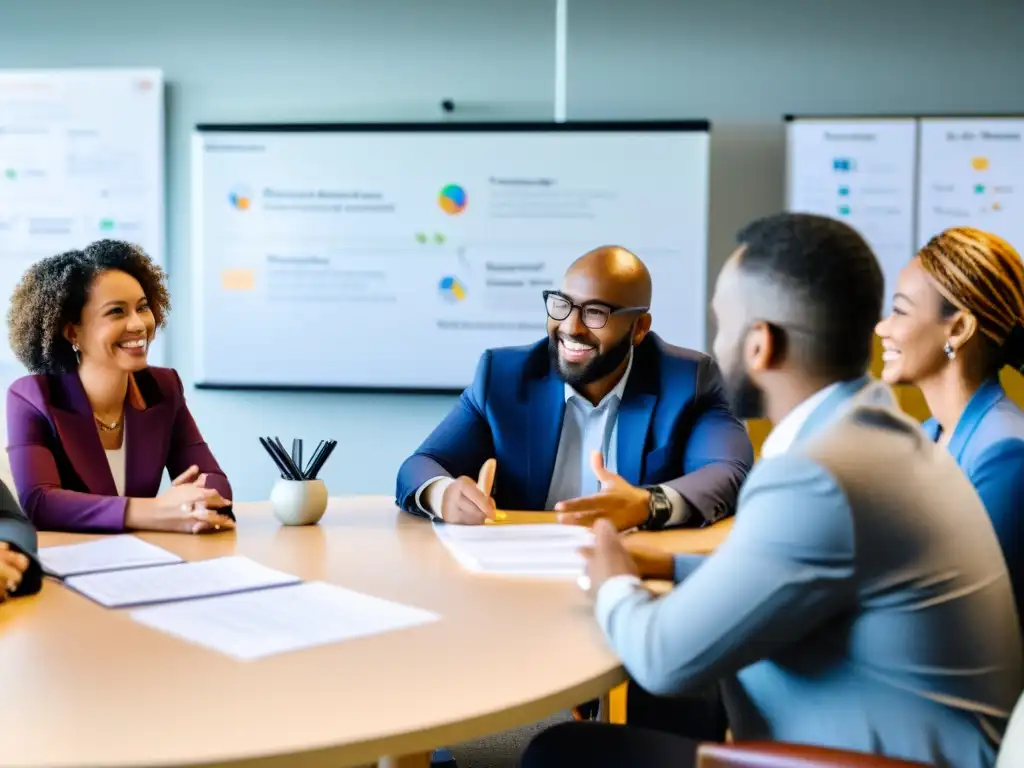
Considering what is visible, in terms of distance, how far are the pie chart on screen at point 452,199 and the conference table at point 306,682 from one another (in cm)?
272

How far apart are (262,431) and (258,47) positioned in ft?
5.44

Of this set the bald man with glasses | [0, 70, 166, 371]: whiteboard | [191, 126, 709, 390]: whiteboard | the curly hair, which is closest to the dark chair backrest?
the bald man with glasses

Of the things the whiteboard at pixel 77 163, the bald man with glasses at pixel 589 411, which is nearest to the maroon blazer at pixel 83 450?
the bald man with glasses at pixel 589 411

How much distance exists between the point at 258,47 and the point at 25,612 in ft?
11.2

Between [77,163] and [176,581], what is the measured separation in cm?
337

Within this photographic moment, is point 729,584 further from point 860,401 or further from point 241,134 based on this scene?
point 241,134

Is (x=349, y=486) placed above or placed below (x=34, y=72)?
below

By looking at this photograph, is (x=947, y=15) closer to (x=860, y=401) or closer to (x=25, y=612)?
(x=860, y=401)

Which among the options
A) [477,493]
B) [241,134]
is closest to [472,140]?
[241,134]

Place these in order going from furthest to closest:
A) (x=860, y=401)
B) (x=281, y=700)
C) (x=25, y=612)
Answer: (x=25, y=612) < (x=860, y=401) < (x=281, y=700)

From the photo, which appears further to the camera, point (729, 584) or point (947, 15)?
point (947, 15)

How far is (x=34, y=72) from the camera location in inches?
176

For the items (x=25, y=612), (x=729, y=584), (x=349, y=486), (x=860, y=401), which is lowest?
(x=349, y=486)

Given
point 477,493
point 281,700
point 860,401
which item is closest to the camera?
point 281,700
